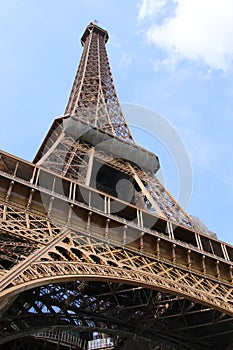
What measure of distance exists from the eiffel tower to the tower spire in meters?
9.11

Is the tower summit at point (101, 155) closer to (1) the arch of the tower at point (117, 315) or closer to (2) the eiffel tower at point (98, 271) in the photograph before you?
(2) the eiffel tower at point (98, 271)

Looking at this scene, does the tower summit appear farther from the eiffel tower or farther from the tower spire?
the eiffel tower

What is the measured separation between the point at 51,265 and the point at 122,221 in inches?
222

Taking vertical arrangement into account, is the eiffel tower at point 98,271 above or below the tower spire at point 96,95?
below

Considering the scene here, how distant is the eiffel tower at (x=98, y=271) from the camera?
12766 millimetres

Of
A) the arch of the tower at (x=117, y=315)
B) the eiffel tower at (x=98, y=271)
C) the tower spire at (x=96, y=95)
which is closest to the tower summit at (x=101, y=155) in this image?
the tower spire at (x=96, y=95)

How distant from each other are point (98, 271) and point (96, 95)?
2541cm

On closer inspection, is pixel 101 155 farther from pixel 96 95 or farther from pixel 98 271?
pixel 98 271

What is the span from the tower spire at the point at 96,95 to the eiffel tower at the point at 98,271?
29.9 ft

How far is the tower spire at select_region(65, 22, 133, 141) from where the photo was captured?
32.2 metres

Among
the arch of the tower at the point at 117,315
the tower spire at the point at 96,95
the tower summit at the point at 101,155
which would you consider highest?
the tower spire at the point at 96,95

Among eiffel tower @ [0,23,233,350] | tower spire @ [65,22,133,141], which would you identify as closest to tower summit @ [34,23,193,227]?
tower spire @ [65,22,133,141]

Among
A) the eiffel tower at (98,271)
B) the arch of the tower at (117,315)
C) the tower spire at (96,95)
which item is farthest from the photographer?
the tower spire at (96,95)

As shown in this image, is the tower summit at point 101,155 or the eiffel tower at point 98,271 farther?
the tower summit at point 101,155
